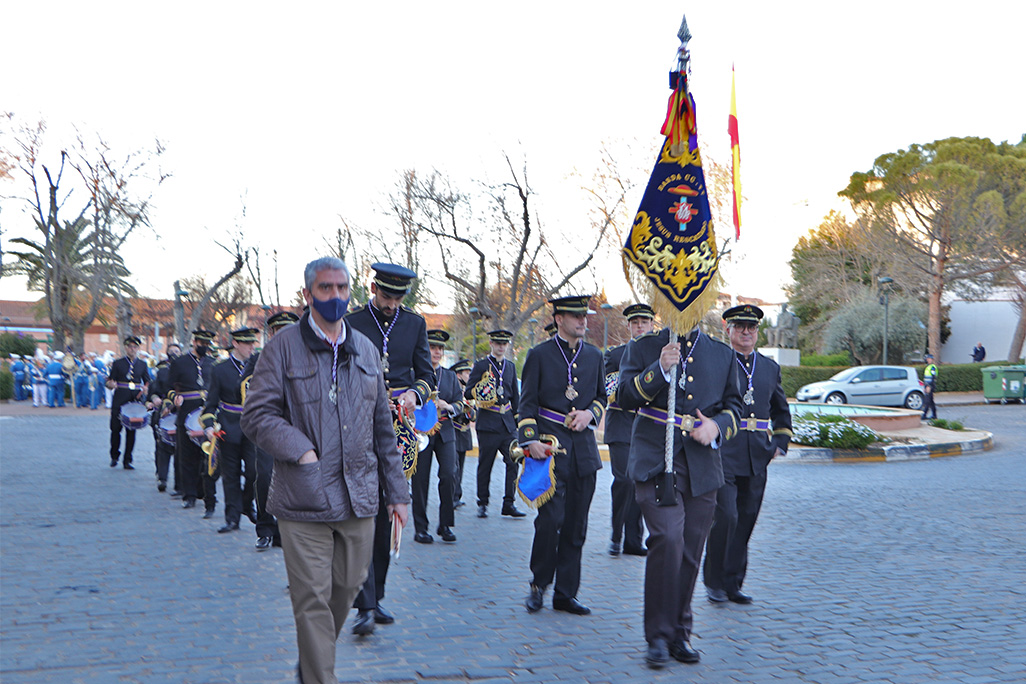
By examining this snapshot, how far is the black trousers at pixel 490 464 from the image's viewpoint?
33.9 ft

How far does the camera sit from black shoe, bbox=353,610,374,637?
17.9ft

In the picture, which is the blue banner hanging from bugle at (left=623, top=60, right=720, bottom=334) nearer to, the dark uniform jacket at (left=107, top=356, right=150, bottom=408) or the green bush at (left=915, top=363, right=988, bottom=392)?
the dark uniform jacket at (left=107, top=356, right=150, bottom=408)

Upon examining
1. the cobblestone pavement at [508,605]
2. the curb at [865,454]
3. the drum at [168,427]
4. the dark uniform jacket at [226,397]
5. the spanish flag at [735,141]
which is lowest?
the cobblestone pavement at [508,605]

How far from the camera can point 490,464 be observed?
1055 cm

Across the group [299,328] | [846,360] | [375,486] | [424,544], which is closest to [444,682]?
[375,486]

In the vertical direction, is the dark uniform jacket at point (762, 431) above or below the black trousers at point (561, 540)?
above

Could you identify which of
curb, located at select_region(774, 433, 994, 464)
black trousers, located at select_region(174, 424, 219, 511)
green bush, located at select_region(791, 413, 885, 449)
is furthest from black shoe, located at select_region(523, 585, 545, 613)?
green bush, located at select_region(791, 413, 885, 449)

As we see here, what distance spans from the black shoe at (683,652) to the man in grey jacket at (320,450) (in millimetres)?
1901

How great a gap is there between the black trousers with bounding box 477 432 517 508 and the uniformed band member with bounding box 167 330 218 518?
315 centimetres

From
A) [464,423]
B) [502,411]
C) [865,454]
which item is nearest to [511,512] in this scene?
[502,411]

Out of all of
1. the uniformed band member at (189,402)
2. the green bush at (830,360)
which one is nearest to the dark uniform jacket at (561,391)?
the uniformed band member at (189,402)

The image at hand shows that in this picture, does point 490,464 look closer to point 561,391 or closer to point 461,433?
point 461,433

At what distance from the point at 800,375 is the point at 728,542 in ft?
107

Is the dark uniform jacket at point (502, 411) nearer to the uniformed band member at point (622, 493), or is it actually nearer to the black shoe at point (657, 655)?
the uniformed band member at point (622, 493)
